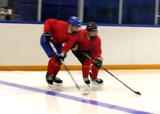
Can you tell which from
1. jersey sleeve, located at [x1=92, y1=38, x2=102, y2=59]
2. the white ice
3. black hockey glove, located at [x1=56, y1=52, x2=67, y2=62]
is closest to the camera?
the white ice

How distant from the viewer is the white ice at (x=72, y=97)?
138 inches

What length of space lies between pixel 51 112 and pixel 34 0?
3845 mm

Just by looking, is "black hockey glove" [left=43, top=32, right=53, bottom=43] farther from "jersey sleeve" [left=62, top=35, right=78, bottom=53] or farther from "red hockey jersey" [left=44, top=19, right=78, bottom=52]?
"jersey sleeve" [left=62, top=35, right=78, bottom=53]

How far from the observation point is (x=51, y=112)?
3.37m

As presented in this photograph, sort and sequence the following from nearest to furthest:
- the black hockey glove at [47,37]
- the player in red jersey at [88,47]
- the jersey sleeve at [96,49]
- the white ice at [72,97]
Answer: the white ice at [72,97] → the black hockey glove at [47,37] → the player in red jersey at [88,47] → the jersey sleeve at [96,49]

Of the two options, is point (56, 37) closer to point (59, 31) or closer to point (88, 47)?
point (59, 31)

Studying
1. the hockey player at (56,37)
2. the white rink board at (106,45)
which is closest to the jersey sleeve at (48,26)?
the hockey player at (56,37)

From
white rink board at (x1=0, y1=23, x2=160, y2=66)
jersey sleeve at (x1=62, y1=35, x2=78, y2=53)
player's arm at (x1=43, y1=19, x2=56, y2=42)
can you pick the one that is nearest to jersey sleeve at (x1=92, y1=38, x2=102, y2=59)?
jersey sleeve at (x1=62, y1=35, x2=78, y2=53)

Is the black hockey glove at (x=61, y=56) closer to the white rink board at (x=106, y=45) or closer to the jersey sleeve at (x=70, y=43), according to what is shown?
the jersey sleeve at (x=70, y=43)

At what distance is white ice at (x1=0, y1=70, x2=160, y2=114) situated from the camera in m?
3.52

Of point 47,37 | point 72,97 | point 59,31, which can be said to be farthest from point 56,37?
point 72,97

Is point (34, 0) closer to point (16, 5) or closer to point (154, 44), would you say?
point (16, 5)

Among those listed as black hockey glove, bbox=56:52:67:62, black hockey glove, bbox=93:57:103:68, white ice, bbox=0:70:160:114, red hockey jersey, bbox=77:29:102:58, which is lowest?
white ice, bbox=0:70:160:114

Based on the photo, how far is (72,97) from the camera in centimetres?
416
